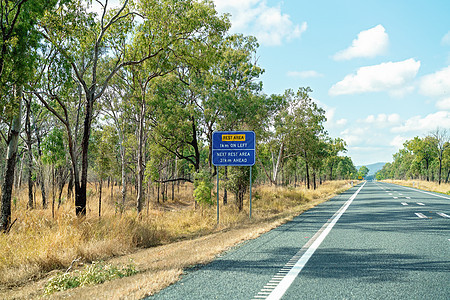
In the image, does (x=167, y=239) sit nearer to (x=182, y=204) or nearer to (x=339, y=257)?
(x=339, y=257)

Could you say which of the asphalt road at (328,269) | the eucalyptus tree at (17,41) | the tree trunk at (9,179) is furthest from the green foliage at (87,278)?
the tree trunk at (9,179)

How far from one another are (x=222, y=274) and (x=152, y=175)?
20.0 m

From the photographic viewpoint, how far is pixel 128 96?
78.4 feet

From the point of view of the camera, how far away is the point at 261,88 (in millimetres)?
28453

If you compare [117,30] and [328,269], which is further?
[117,30]

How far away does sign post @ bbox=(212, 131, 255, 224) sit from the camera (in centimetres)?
1496

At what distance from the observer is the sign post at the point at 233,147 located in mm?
14961

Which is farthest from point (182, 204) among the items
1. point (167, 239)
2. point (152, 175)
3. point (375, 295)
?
point (375, 295)

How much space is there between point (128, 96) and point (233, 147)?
1204 cm

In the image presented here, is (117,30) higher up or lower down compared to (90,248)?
higher up

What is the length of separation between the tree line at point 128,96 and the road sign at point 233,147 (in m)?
2.53

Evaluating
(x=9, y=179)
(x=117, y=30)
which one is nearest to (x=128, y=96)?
(x=117, y=30)

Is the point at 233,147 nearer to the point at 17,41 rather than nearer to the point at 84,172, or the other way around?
the point at 84,172

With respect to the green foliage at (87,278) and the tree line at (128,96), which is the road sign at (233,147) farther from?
the green foliage at (87,278)
